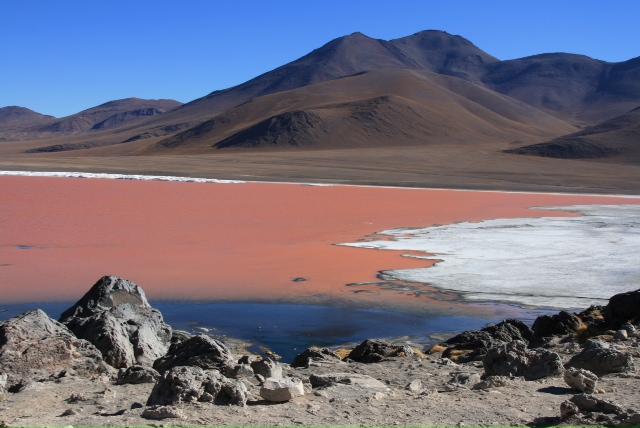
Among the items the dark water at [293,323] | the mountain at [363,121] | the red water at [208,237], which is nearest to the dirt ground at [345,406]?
the dark water at [293,323]

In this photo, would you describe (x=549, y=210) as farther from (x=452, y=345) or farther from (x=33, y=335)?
(x=33, y=335)

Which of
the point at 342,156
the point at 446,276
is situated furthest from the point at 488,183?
the point at 446,276

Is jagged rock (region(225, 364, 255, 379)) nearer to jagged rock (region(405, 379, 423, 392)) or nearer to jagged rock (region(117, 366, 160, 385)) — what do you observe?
jagged rock (region(117, 366, 160, 385))

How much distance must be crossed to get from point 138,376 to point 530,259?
9.85 m

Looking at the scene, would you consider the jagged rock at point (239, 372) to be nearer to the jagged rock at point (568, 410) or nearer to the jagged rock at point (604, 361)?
the jagged rock at point (568, 410)

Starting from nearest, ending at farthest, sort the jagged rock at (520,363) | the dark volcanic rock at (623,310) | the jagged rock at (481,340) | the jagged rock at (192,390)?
the jagged rock at (192,390) → the jagged rock at (520,363) → the jagged rock at (481,340) → the dark volcanic rock at (623,310)

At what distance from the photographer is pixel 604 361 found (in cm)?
580

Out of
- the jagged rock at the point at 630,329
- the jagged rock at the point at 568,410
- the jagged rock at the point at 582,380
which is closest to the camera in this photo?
the jagged rock at the point at 568,410

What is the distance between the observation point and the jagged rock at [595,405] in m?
4.64

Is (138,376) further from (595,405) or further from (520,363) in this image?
(595,405)

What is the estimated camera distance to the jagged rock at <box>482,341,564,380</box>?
5723 millimetres

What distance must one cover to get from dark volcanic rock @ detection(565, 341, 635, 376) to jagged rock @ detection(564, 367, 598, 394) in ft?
1.74

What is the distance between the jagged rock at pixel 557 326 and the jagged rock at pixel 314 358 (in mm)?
2331

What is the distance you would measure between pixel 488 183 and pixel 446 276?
119ft
